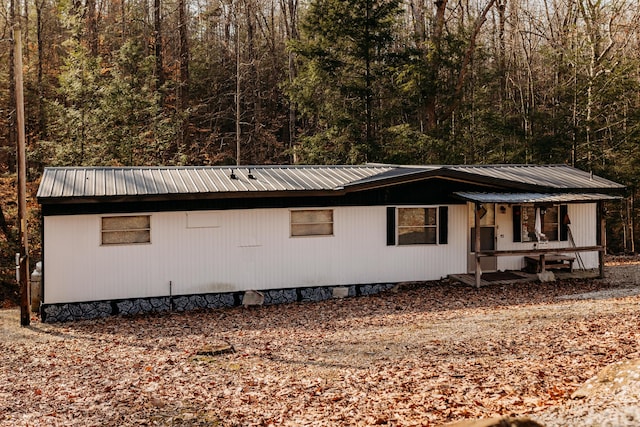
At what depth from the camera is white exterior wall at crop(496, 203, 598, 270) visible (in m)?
15.8

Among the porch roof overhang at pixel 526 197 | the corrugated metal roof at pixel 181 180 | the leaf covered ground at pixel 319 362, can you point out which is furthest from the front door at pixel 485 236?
the corrugated metal roof at pixel 181 180

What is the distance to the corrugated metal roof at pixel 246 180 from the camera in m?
12.7

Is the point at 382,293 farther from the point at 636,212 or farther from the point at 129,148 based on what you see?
the point at 636,212

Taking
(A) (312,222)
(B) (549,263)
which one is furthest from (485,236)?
(A) (312,222)

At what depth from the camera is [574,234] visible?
16531 mm

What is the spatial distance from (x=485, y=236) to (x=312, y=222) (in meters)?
4.91

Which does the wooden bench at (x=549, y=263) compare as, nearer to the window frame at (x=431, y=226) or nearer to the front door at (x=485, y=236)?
the front door at (x=485, y=236)

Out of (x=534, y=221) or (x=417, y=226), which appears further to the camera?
(x=534, y=221)

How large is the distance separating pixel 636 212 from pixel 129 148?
21254 millimetres

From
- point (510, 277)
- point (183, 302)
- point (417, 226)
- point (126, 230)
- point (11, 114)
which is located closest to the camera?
point (126, 230)

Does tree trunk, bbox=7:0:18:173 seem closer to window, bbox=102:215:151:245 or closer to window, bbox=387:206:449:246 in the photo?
window, bbox=102:215:151:245

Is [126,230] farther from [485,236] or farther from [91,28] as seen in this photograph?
[91,28]

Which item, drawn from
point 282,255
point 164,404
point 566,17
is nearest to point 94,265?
point 282,255

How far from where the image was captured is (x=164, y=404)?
22.7 feet
